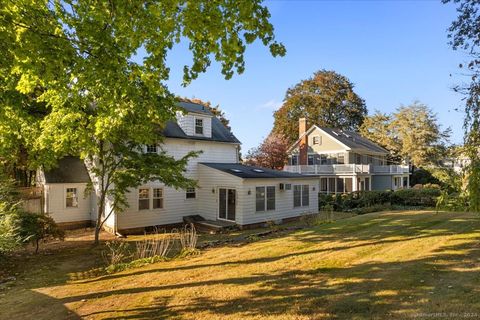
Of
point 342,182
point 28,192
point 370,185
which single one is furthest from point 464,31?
point 370,185

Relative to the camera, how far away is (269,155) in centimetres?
4059

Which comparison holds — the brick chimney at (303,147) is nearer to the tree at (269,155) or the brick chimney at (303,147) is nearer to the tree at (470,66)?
the tree at (269,155)

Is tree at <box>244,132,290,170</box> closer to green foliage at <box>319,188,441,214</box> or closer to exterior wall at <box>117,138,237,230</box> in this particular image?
green foliage at <box>319,188,441,214</box>

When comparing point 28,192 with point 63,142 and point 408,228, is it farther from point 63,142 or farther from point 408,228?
point 408,228

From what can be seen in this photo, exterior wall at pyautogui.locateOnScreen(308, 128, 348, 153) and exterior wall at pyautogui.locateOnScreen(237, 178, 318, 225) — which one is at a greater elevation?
exterior wall at pyautogui.locateOnScreen(308, 128, 348, 153)

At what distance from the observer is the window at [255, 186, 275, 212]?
57.7 ft

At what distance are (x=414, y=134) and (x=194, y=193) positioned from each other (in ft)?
106

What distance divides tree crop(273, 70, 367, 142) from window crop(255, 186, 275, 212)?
36.6 metres

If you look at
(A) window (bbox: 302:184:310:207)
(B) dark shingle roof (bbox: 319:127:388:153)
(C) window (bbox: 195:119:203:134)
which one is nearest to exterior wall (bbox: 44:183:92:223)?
(C) window (bbox: 195:119:203:134)

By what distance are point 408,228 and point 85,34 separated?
1273cm

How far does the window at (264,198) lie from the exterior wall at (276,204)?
22 cm

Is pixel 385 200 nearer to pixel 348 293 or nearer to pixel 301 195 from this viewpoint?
pixel 301 195

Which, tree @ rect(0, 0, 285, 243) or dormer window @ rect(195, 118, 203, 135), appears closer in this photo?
tree @ rect(0, 0, 285, 243)

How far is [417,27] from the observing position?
11.8 metres
